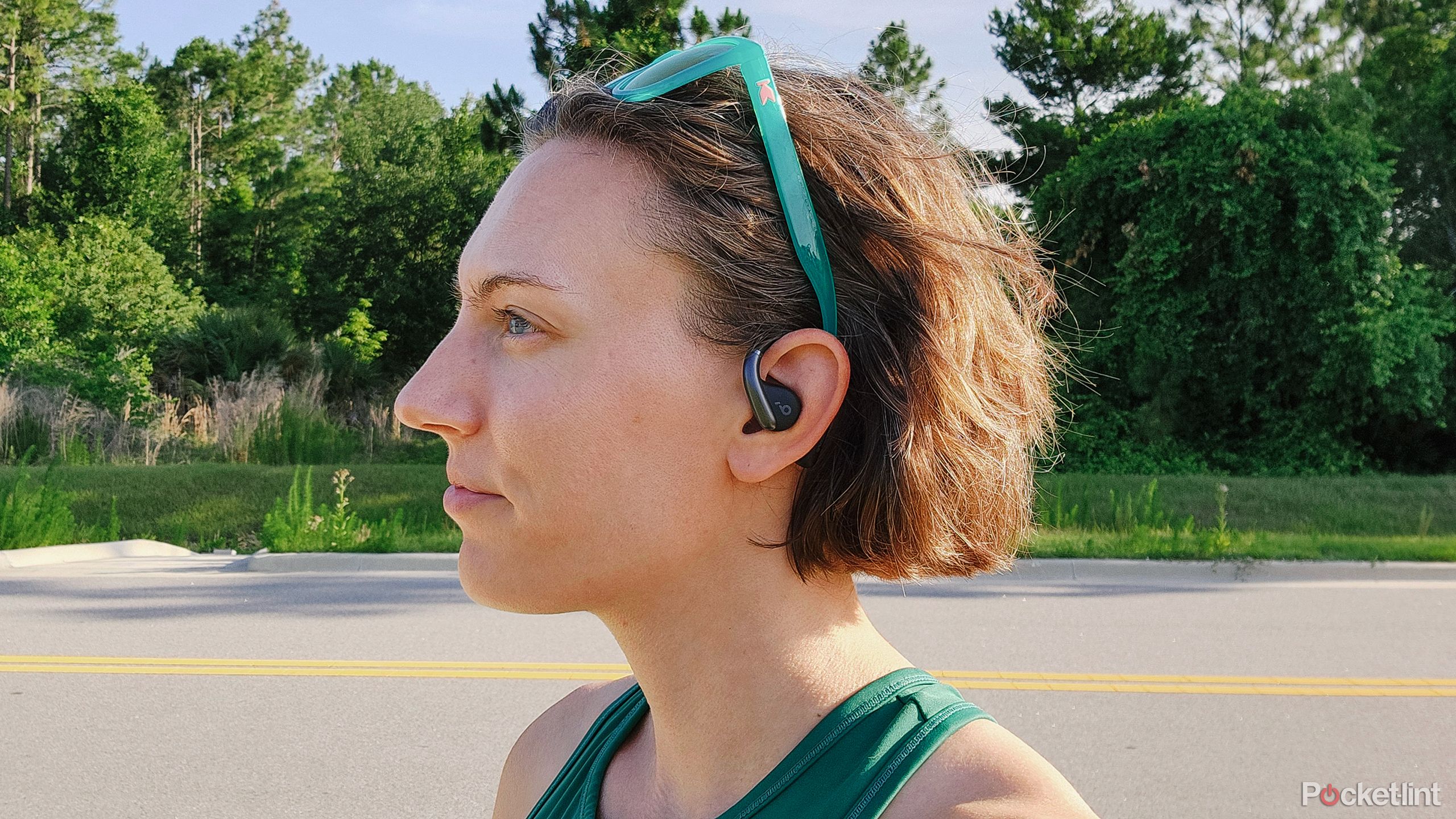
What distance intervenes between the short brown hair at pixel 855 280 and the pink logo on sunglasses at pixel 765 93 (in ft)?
0.11

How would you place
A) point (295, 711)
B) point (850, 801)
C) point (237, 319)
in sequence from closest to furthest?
point (850, 801)
point (295, 711)
point (237, 319)

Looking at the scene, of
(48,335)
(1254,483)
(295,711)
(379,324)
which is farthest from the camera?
(379,324)

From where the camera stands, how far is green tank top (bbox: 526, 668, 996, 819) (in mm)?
1044

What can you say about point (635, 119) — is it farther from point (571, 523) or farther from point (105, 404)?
point (105, 404)

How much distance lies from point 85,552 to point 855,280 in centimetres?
1143

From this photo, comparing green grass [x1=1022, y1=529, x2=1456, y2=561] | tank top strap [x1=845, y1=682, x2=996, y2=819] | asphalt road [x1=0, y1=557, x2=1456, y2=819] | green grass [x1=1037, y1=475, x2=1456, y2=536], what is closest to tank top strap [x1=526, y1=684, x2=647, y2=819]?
tank top strap [x1=845, y1=682, x2=996, y2=819]

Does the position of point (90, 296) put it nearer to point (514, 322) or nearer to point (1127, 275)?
point (1127, 275)

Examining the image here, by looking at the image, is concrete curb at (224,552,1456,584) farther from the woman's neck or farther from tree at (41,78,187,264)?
tree at (41,78,187,264)

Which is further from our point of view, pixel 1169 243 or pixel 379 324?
pixel 379 324

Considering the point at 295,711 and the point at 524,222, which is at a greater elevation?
the point at 524,222

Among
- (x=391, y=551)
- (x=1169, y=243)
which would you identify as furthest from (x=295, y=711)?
(x=1169, y=243)

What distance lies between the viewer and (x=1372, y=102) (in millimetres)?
19703

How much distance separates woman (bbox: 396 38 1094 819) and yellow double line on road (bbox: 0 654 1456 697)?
516 cm

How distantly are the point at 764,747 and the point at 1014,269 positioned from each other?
613mm
